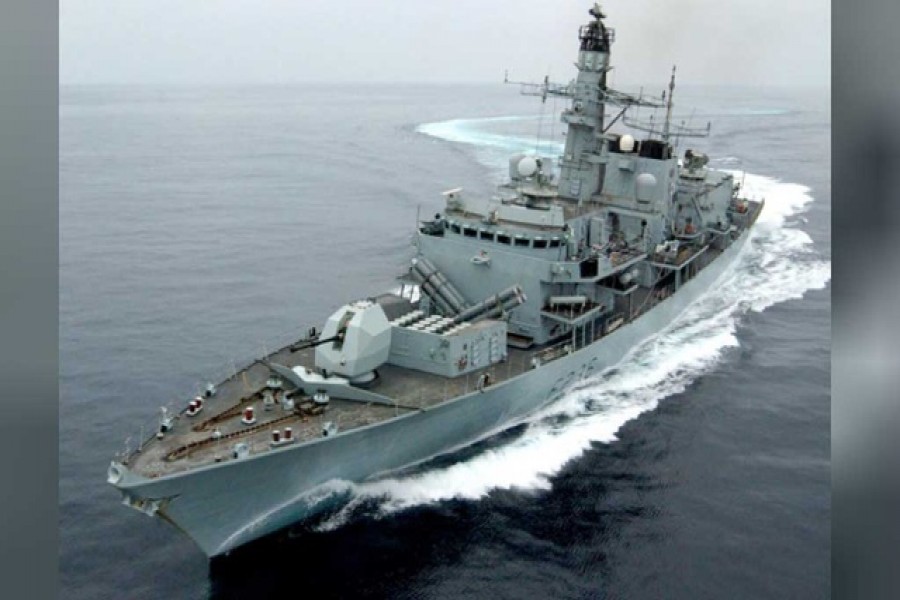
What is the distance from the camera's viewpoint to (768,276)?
2950 cm

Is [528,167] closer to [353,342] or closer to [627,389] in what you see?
[627,389]

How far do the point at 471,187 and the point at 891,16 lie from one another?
36.2 metres

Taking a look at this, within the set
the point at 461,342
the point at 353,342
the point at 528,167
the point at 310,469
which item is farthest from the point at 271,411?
the point at 528,167

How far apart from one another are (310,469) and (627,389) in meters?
9.34

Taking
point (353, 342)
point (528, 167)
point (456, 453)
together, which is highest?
point (528, 167)

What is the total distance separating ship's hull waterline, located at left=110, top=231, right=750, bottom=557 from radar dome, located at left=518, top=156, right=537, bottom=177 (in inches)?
191

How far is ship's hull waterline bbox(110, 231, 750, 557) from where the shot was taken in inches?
465

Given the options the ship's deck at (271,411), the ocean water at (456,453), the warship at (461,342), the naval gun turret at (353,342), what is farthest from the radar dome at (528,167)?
the naval gun turret at (353,342)

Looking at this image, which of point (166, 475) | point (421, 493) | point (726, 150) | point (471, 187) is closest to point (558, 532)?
point (421, 493)

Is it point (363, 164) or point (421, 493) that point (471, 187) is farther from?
point (421, 493)

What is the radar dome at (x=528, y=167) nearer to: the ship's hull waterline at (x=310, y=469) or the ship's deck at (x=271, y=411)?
the ship's deck at (x=271, y=411)

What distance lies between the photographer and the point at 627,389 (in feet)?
64.7

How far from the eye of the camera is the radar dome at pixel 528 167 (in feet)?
65.3

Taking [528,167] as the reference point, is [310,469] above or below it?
below
